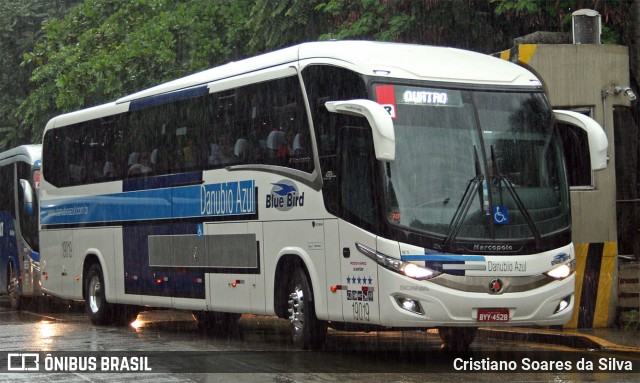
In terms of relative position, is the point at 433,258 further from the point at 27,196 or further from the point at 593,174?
the point at 27,196

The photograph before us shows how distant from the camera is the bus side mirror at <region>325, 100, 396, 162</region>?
12.3m

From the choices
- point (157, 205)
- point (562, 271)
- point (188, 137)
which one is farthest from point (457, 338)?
point (157, 205)

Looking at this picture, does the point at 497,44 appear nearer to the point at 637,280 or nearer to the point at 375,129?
the point at 637,280

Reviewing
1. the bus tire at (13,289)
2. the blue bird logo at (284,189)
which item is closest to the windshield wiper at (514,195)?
the blue bird logo at (284,189)

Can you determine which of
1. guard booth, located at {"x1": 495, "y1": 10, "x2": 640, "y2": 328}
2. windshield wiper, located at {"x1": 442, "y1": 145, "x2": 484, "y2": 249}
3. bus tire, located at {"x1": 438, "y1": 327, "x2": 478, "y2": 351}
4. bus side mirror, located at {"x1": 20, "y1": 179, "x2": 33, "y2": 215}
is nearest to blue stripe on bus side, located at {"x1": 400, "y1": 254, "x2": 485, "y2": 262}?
windshield wiper, located at {"x1": 442, "y1": 145, "x2": 484, "y2": 249}

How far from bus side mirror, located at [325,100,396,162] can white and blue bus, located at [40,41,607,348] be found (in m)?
0.02

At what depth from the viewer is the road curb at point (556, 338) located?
14.4 metres

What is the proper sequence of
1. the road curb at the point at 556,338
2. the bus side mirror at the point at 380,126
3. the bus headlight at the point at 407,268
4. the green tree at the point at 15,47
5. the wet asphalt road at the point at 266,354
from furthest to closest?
the green tree at the point at 15,47 → the road curb at the point at 556,338 → the bus headlight at the point at 407,268 → the bus side mirror at the point at 380,126 → the wet asphalt road at the point at 266,354

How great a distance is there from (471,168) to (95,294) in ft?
31.2

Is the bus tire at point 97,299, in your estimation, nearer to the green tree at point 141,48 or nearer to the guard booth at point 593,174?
the guard booth at point 593,174

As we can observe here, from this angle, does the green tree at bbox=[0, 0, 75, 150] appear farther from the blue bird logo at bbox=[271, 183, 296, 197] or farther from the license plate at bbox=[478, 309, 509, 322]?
the license plate at bbox=[478, 309, 509, 322]

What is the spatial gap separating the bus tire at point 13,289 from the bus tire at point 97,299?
5.80 metres

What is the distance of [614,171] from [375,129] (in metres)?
5.93

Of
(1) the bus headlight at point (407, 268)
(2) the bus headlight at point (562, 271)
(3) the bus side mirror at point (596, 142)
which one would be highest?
(3) the bus side mirror at point (596, 142)
